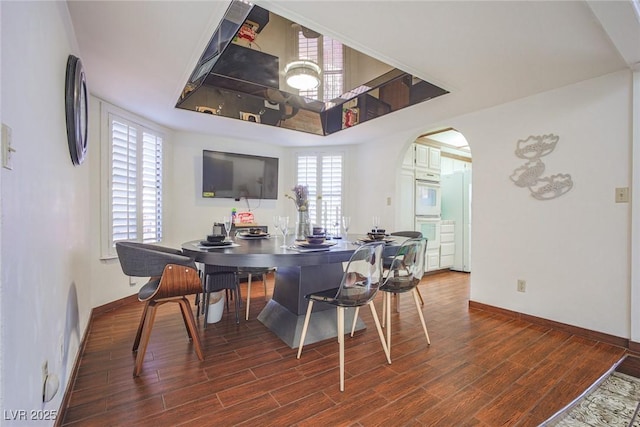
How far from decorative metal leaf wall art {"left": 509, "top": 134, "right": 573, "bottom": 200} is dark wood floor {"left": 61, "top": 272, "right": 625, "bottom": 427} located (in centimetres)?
136

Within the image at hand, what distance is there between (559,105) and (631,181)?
3.04ft

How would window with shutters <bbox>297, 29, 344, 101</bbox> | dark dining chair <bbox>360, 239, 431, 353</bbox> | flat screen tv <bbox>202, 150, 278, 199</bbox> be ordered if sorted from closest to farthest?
dark dining chair <bbox>360, 239, 431, 353</bbox>, window with shutters <bbox>297, 29, 344, 101</bbox>, flat screen tv <bbox>202, 150, 278, 199</bbox>

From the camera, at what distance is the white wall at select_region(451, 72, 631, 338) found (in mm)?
2391

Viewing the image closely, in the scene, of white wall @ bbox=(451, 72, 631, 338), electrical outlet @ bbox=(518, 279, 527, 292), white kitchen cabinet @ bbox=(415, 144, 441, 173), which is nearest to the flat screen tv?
white kitchen cabinet @ bbox=(415, 144, 441, 173)

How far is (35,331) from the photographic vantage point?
1.06 metres

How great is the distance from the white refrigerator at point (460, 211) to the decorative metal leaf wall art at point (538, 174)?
2.40 m

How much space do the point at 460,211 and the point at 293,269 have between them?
415 cm

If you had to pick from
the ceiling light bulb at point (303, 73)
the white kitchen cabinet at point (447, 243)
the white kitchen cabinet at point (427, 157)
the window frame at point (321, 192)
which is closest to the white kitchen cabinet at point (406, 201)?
the white kitchen cabinet at point (427, 157)

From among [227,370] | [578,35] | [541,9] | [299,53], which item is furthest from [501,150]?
[227,370]

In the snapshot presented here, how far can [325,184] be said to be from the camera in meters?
5.11

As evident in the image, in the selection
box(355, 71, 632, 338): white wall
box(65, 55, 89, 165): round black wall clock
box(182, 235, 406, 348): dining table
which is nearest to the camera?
box(65, 55, 89, 165): round black wall clock

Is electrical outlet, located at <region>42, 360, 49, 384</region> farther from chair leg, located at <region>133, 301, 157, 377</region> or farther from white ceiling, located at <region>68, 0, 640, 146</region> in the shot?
white ceiling, located at <region>68, 0, 640, 146</region>

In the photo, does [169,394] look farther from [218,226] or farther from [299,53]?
[299,53]

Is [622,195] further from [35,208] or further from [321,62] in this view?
[35,208]
